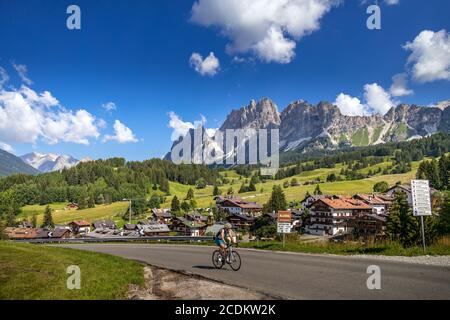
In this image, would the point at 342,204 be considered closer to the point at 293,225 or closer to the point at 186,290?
the point at 293,225

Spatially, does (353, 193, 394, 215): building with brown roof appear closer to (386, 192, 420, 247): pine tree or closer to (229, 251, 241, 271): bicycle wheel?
(386, 192, 420, 247): pine tree

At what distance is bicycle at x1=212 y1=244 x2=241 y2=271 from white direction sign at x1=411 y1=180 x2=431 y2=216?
35.4 feet

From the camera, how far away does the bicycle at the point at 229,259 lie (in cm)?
1728

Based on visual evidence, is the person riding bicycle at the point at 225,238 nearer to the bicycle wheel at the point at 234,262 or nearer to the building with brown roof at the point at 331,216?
the bicycle wheel at the point at 234,262

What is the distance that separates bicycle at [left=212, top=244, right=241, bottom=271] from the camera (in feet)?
56.7

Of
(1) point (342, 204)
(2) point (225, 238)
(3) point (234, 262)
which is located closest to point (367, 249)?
(3) point (234, 262)

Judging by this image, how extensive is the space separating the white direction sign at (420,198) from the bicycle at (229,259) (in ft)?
35.4

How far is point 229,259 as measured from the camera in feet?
57.8

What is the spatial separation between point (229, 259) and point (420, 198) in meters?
12.0

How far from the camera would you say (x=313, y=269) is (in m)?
16.5

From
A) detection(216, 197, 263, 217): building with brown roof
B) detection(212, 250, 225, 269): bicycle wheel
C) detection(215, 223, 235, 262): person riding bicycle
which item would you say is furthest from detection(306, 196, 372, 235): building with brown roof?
detection(215, 223, 235, 262): person riding bicycle
